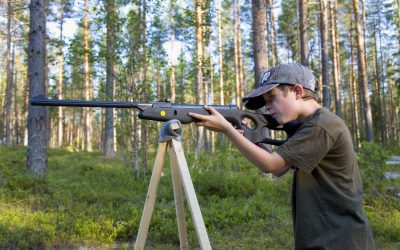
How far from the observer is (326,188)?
210cm

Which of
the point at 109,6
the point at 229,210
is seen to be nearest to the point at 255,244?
the point at 229,210

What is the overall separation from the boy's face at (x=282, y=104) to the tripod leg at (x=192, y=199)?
2.96 ft

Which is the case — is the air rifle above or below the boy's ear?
below

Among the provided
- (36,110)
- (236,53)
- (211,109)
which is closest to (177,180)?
(211,109)

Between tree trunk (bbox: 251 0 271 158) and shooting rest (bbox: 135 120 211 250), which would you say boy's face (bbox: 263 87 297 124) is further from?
tree trunk (bbox: 251 0 271 158)

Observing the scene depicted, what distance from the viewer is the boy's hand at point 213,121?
2.31m

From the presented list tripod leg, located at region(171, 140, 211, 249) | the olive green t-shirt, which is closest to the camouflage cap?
the olive green t-shirt

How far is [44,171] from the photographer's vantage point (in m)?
10.3

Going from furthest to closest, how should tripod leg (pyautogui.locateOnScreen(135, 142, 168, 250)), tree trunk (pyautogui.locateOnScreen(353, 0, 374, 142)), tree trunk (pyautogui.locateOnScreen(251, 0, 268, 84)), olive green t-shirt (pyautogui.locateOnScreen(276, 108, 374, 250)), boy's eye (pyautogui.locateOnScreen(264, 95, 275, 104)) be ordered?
tree trunk (pyautogui.locateOnScreen(353, 0, 374, 142))
tree trunk (pyautogui.locateOnScreen(251, 0, 268, 84))
tripod leg (pyautogui.locateOnScreen(135, 142, 168, 250))
boy's eye (pyautogui.locateOnScreen(264, 95, 275, 104))
olive green t-shirt (pyautogui.locateOnScreen(276, 108, 374, 250))

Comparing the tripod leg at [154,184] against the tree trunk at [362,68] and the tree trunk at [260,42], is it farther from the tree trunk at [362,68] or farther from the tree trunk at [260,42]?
the tree trunk at [362,68]

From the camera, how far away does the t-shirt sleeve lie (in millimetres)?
2035

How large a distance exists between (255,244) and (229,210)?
61.8 inches

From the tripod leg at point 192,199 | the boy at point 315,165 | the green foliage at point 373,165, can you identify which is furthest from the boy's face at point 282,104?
the green foliage at point 373,165

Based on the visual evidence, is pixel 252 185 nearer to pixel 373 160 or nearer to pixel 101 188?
pixel 373 160
